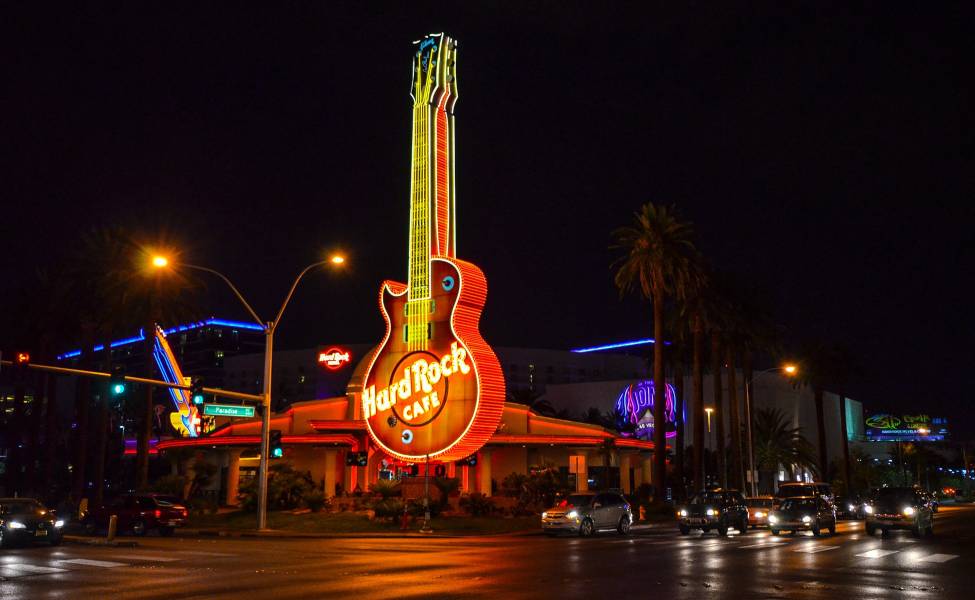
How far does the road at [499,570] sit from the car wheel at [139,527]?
6.38 meters

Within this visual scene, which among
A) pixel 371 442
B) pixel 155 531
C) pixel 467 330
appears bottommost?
pixel 155 531

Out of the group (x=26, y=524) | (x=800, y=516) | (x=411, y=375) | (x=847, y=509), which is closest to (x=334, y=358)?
(x=411, y=375)

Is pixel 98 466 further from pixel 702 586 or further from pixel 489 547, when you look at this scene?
pixel 702 586

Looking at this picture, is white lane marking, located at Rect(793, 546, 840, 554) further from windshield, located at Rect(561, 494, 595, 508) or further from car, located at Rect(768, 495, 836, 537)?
windshield, located at Rect(561, 494, 595, 508)

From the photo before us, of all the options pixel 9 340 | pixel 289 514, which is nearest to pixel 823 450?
pixel 289 514

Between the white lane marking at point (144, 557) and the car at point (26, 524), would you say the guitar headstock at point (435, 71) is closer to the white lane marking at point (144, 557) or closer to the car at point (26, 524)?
the car at point (26, 524)

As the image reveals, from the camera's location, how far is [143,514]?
1395 inches

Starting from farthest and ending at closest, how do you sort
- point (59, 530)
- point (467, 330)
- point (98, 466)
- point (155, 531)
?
point (98, 466), point (467, 330), point (155, 531), point (59, 530)

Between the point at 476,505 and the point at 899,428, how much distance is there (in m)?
127

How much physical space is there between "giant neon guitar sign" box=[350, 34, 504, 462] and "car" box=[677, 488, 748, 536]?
13933 mm

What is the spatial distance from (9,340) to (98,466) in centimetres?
1738

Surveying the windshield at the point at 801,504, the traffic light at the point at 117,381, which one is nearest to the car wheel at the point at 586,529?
the windshield at the point at 801,504

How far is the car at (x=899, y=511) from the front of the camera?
105 feet

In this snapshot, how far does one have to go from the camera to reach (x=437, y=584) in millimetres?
16250
